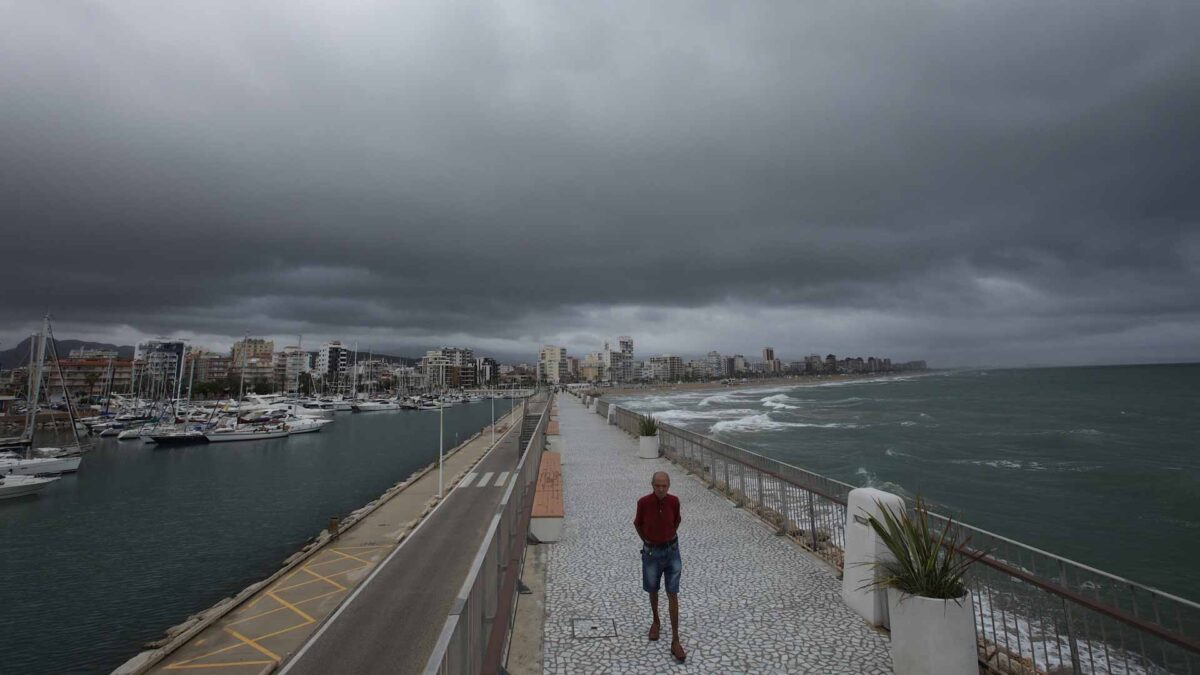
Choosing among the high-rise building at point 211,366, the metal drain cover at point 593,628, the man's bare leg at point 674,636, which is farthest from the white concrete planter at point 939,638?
the high-rise building at point 211,366

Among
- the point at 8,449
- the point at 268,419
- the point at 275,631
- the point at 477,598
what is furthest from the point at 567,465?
the point at 268,419

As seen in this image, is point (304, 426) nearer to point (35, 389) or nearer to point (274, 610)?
point (35, 389)

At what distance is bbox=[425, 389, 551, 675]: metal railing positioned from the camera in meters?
3.07

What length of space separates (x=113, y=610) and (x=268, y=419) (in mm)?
63852

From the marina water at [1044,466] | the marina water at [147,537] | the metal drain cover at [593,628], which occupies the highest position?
the metal drain cover at [593,628]

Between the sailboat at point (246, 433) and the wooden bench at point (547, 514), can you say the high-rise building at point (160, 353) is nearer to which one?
the sailboat at point (246, 433)

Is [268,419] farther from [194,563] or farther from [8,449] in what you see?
[194,563]

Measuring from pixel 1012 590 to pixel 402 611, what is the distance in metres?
9.69

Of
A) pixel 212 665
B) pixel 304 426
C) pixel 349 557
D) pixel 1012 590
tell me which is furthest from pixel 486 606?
pixel 304 426

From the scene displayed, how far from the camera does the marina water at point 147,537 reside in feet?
45.9

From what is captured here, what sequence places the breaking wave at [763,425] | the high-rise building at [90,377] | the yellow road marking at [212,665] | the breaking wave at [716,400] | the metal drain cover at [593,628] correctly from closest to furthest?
the metal drain cover at [593,628]
the yellow road marking at [212,665]
the breaking wave at [763,425]
the breaking wave at [716,400]
the high-rise building at [90,377]

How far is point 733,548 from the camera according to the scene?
7.96 meters

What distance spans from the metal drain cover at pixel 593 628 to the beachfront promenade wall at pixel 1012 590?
10.9 feet

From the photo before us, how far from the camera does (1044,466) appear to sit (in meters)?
27.2
